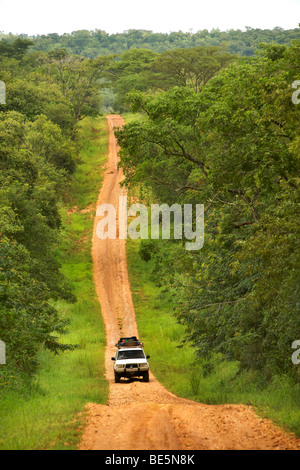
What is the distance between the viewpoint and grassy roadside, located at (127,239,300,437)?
12094 millimetres

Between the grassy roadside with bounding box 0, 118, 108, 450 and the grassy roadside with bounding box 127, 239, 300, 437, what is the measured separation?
8.33ft

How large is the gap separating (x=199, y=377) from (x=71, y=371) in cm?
502

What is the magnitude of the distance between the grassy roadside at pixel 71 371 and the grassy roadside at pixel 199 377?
2539 millimetres

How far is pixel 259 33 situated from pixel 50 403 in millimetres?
154373

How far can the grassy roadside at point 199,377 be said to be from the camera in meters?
12.1

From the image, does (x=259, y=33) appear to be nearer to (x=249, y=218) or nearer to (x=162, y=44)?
(x=162, y=44)

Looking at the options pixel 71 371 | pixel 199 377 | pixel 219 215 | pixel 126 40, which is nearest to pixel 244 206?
pixel 219 215

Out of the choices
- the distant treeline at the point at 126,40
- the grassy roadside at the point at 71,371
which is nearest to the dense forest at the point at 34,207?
the grassy roadside at the point at 71,371

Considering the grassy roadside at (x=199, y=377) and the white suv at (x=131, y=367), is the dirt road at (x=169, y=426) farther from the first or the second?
the white suv at (x=131, y=367)

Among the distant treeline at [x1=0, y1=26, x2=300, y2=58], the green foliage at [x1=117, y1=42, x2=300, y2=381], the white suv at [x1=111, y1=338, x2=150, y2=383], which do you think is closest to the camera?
the green foliage at [x1=117, y1=42, x2=300, y2=381]

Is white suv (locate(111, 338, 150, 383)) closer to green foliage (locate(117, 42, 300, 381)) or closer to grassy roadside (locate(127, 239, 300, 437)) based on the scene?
grassy roadside (locate(127, 239, 300, 437))

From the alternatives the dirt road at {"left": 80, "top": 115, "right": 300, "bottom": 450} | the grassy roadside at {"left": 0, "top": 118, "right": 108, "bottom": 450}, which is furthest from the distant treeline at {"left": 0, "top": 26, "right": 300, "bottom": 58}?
the dirt road at {"left": 80, "top": 115, "right": 300, "bottom": 450}

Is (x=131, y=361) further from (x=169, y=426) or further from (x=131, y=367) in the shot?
(x=169, y=426)

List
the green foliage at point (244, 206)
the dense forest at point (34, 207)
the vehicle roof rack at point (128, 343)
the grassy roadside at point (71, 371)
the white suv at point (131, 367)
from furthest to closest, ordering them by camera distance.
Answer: the vehicle roof rack at point (128, 343) → the white suv at point (131, 367) → the dense forest at point (34, 207) → the green foliage at point (244, 206) → the grassy roadside at point (71, 371)
